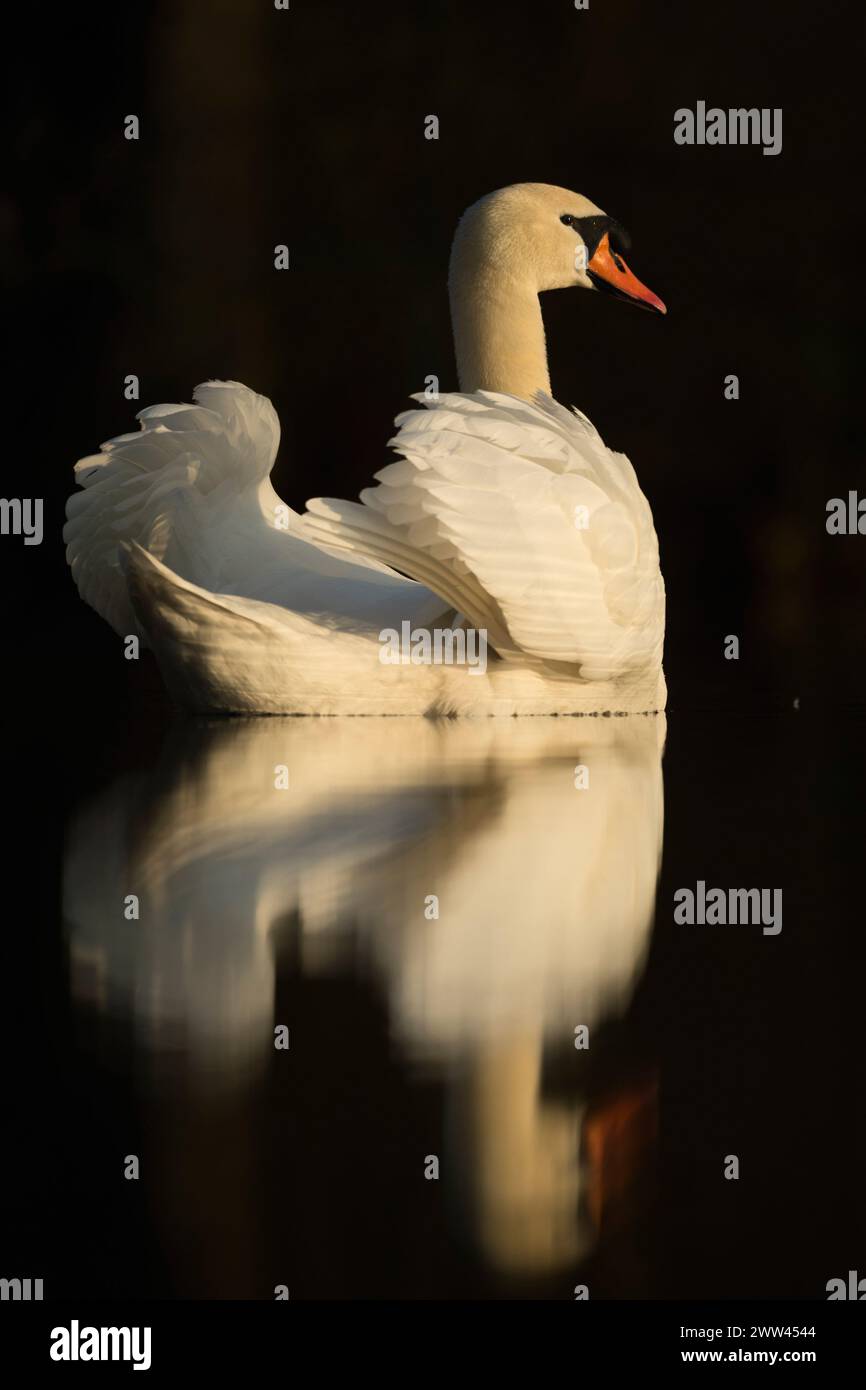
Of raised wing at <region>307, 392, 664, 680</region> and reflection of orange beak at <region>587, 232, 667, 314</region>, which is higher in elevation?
reflection of orange beak at <region>587, 232, 667, 314</region>

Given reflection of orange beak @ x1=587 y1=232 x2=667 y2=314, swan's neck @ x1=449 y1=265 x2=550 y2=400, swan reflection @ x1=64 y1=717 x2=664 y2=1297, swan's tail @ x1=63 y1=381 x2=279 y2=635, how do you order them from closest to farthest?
1. swan reflection @ x1=64 y1=717 x2=664 y2=1297
2. swan's tail @ x1=63 y1=381 x2=279 y2=635
3. swan's neck @ x1=449 y1=265 x2=550 y2=400
4. reflection of orange beak @ x1=587 y1=232 x2=667 y2=314

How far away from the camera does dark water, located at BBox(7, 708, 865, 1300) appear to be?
1.68m

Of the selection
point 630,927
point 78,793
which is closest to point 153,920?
point 630,927

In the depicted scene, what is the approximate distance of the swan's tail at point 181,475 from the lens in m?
5.64

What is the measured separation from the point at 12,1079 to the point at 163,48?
10.1 metres

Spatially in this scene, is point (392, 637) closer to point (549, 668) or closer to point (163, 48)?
point (549, 668)

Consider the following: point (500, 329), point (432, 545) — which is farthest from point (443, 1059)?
point (500, 329)

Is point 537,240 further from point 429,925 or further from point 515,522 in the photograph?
point 429,925

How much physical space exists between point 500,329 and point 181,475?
1043 millimetres

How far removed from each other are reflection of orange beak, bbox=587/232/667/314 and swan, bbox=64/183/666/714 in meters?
0.07

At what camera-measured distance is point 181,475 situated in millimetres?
5648

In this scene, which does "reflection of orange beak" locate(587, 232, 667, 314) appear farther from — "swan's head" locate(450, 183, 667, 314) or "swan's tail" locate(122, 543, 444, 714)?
"swan's tail" locate(122, 543, 444, 714)

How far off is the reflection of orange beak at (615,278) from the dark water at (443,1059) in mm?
2933

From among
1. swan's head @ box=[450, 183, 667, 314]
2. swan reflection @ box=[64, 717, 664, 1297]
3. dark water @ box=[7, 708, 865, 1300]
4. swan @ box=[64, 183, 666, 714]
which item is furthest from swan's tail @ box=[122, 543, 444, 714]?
swan's head @ box=[450, 183, 667, 314]
